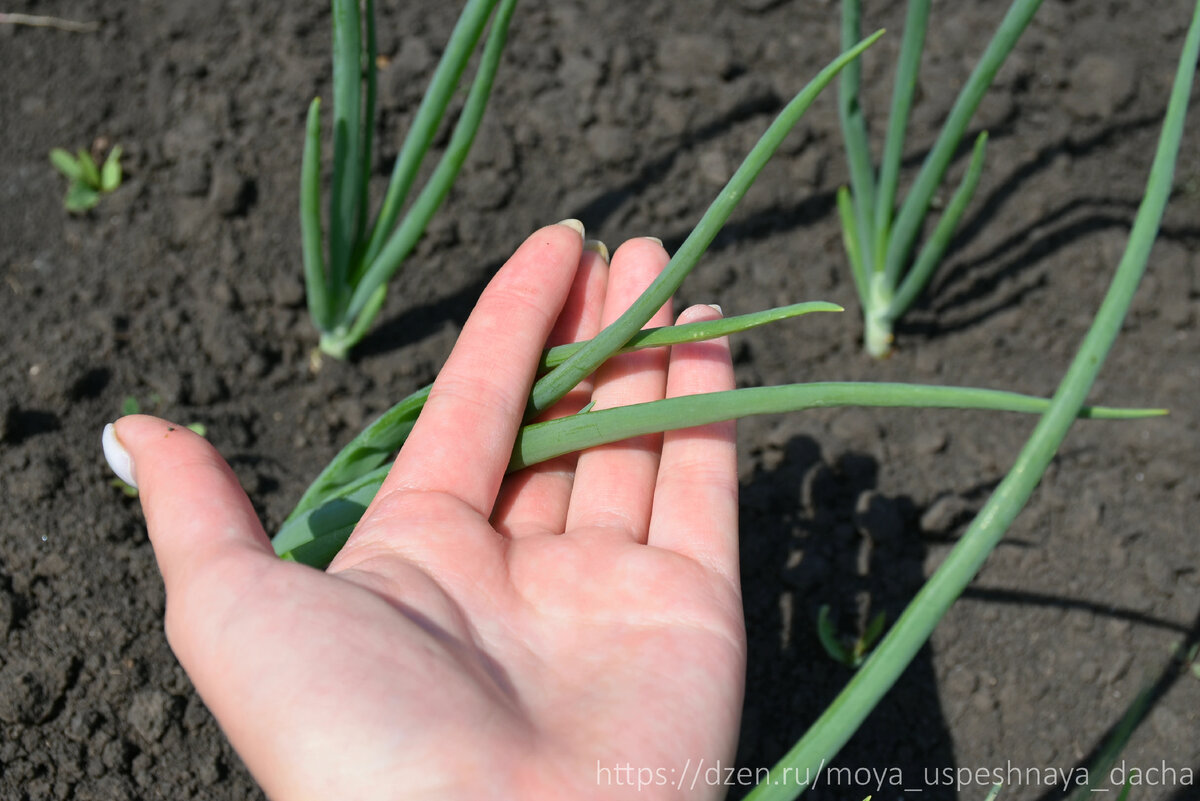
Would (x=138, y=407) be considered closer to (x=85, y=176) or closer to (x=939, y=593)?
(x=85, y=176)

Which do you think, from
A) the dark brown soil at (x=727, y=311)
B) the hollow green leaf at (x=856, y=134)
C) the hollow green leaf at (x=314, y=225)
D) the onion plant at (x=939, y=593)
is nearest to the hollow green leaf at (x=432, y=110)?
the hollow green leaf at (x=314, y=225)

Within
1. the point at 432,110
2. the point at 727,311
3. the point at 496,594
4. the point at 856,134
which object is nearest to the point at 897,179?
the point at 856,134

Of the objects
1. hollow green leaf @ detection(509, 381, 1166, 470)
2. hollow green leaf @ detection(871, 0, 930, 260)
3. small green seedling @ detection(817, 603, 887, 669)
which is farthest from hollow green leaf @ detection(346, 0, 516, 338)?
small green seedling @ detection(817, 603, 887, 669)

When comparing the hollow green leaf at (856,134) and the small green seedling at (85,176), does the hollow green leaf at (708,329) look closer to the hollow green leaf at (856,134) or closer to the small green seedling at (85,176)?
the hollow green leaf at (856,134)

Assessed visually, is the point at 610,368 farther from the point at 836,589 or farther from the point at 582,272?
the point at 836,589

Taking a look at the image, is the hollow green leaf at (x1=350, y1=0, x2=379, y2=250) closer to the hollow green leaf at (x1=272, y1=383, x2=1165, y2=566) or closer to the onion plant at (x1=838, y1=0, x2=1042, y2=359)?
the hollow green leaf at (x1=272, y1=383, x2=1165, y2=566)

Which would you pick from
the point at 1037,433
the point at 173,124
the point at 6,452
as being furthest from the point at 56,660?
the point at 1037,433
